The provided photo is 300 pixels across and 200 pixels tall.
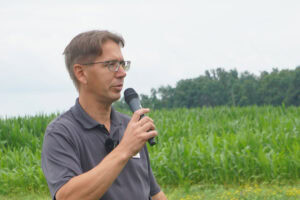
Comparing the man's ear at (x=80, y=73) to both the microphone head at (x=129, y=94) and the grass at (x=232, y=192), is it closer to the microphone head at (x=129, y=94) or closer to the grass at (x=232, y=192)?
the microphone head at (x=129, y=94)

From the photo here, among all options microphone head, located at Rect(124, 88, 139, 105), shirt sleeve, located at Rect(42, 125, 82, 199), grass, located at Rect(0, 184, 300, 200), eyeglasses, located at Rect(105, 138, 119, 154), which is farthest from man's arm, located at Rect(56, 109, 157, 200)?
grass, located at Rect(0, 184, 300, 200)

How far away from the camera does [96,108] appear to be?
9.01 feet

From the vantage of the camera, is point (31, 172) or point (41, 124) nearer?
point (31, 172)

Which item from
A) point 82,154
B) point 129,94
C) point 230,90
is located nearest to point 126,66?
point 129,94

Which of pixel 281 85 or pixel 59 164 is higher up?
pixel 59 164

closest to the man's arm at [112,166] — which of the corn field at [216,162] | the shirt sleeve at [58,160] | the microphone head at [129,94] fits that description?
the shirt sleeve at [58,160]

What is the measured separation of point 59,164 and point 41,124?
12.4 metres

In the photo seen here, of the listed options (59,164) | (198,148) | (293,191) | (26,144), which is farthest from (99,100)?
(26,144)

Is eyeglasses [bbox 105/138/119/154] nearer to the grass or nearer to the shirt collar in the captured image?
the shirt collar

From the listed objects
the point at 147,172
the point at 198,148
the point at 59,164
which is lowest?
the point at 198,148

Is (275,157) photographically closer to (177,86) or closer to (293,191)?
(293,191)

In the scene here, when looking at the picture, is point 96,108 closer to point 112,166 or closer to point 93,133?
point 93,133

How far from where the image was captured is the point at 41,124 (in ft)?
47.3

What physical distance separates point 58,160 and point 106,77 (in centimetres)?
56
